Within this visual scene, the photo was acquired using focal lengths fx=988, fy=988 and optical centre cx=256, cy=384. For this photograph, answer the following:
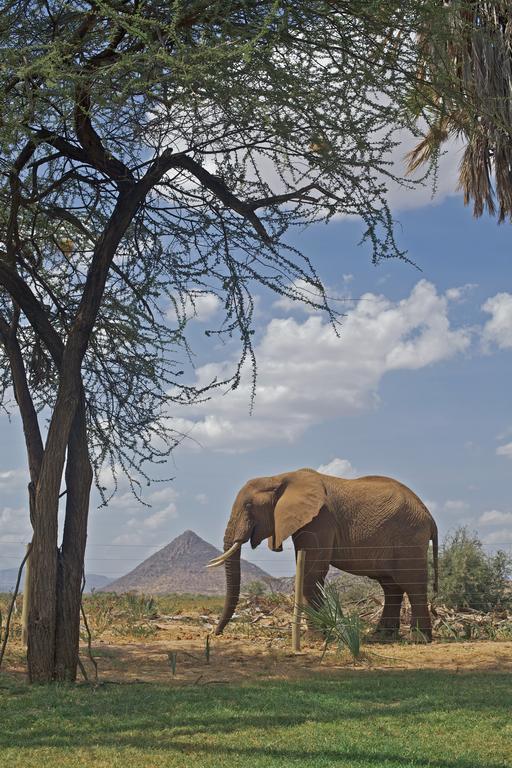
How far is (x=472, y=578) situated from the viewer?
19.0m

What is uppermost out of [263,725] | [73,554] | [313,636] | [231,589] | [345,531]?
[345,531]

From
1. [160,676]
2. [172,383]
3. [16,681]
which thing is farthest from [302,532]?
[16,681]

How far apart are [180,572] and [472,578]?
32.0 meters

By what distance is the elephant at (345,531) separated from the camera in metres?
15.4

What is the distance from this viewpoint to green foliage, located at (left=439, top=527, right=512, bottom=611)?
18953 mm

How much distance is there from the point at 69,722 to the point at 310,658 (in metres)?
4.96

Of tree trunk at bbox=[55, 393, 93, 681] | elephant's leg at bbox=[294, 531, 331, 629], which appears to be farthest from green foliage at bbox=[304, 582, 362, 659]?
tree trunk at bbox=[55, 393, 93, 681]

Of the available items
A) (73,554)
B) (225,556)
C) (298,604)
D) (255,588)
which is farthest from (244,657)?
(255,588)

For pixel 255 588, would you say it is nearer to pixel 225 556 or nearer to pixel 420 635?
pixel 225 556

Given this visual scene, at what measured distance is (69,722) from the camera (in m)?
8.37

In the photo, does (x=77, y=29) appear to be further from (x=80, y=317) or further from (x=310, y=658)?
(x=310, y=658)

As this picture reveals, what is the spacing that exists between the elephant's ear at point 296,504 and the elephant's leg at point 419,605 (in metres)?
2.04

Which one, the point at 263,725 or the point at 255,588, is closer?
the point at 263,725

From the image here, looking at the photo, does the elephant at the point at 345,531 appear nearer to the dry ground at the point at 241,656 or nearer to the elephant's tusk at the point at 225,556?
the elephant's tusk at the point at 225,556
